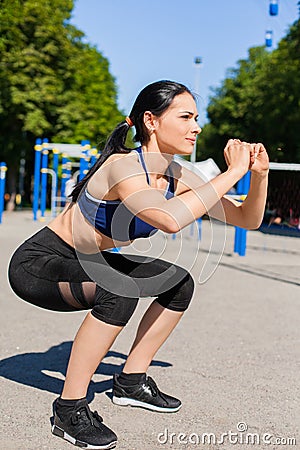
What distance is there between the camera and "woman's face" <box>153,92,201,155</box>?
3.20 meters

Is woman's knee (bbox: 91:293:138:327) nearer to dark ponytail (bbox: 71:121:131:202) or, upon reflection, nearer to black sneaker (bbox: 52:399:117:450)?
black sneaker (bbox: 52:399:117:450)

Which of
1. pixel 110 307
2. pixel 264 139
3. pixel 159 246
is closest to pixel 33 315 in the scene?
pixel 159 246

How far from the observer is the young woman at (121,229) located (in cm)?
298

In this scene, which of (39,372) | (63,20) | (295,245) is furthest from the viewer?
(63,20)

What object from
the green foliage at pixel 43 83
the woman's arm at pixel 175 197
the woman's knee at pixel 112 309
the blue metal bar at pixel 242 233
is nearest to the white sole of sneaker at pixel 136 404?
the woman's knee at pixel 112 309

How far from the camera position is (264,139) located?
3369 cm

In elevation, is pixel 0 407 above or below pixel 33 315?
above

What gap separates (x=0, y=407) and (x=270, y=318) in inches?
142

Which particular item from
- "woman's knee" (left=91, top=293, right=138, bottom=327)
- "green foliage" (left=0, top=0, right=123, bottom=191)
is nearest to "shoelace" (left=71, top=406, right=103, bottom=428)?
"woman's knee" (left=91, top=293, right=138, bottom=327)

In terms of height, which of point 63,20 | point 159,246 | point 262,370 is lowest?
point 262,370

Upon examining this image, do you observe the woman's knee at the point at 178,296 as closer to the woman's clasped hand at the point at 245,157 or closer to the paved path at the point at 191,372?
the paved path at the point at 191,372

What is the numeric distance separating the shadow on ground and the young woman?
65cm

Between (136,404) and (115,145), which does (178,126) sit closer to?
(115,145)

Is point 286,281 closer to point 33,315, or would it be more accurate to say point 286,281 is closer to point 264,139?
point 33,315
